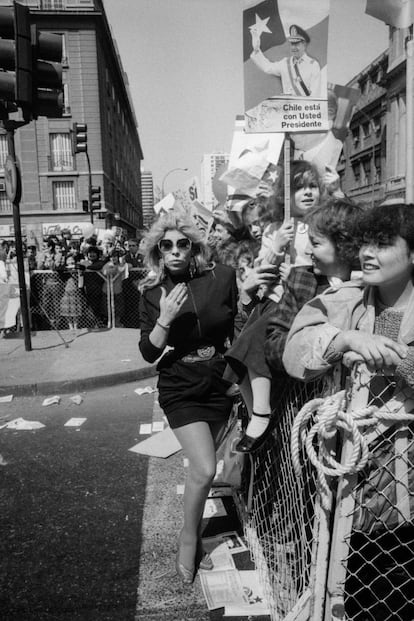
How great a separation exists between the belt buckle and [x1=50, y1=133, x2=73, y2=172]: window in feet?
130

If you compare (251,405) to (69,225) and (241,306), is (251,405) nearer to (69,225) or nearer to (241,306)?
(241,306)

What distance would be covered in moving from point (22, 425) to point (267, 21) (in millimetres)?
4338

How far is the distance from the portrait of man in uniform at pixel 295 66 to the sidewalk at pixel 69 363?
4.72 meters

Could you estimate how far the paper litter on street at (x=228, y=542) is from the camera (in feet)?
9.91

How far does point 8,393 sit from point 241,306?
420cm

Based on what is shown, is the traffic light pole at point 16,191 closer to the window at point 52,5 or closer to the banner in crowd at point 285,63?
the banner in crowd at point 285,63

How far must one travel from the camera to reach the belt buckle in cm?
289

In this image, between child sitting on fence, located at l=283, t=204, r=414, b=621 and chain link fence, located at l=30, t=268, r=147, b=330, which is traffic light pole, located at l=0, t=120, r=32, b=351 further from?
child sitting on fence, located at l=283, t=204, r=414, b=621

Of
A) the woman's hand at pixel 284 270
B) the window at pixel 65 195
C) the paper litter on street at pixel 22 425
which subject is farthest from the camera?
the window at pixel 65 195

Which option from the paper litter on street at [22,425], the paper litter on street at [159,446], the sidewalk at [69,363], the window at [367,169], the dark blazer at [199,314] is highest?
the window at [367,169]

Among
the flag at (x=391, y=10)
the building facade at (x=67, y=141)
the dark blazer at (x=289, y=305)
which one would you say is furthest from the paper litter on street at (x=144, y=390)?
the building facade at (x=67, y=141)

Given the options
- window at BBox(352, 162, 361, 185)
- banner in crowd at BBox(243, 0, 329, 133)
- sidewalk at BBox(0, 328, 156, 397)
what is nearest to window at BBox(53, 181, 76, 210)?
window at BBox(352, 162, 361, 185)

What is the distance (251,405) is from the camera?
279 centimetres

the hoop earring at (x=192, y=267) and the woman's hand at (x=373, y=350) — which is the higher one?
the hoop earring at (x=192, y=267)
